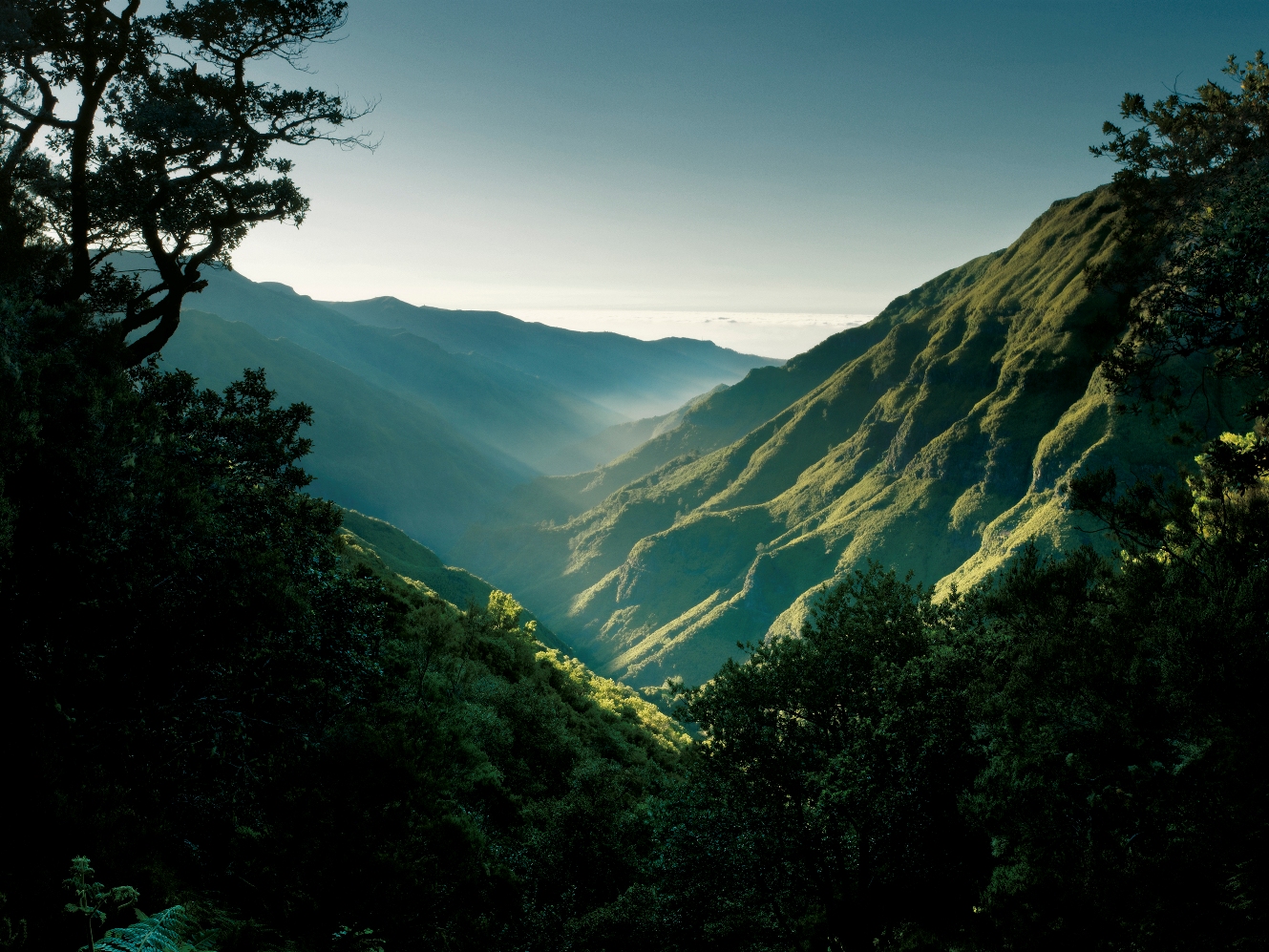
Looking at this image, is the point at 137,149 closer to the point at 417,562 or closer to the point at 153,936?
the point at 153,936

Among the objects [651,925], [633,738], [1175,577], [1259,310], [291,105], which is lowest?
[633,738]

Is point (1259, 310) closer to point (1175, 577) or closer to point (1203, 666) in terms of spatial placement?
point (1175, 577)

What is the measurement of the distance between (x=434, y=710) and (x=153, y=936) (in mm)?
16782

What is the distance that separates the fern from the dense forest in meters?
0.11

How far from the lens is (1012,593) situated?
21656 millimetres

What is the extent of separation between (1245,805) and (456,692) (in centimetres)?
2642

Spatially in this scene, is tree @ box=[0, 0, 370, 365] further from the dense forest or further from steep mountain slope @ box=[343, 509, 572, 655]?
steep mountain slope @ box=[343, 509, 572, 655]

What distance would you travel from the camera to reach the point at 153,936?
6.76 meters

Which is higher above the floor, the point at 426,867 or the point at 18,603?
the point at 18,603

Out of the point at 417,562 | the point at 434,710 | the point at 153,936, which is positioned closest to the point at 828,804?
the point at 153,936

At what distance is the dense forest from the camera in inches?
410

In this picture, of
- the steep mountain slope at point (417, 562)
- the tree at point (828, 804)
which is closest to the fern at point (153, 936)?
the tree at point (828, 804)

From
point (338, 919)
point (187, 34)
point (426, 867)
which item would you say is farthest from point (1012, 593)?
Result: point (187, 34)

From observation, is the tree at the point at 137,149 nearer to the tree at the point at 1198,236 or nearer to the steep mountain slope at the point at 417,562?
the tree at the point at 1198,236
